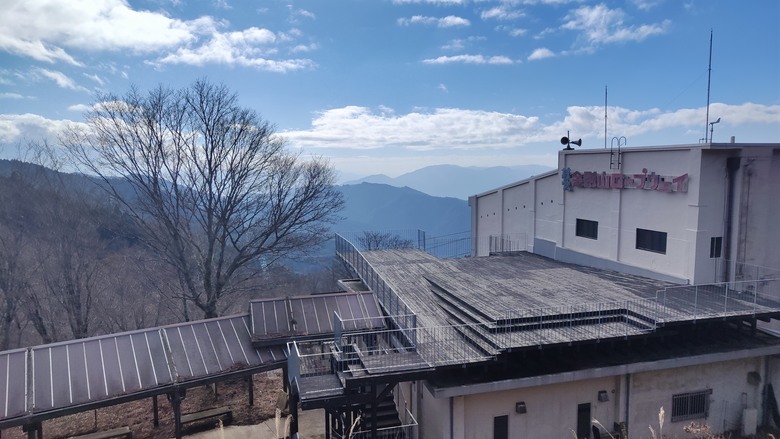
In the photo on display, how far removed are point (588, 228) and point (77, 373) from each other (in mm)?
20185

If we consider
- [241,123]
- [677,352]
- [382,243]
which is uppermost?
[241,123]

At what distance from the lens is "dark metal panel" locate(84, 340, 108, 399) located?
1174 cm

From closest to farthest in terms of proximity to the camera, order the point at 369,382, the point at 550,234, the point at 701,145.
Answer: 1. the point at 369,382
2. the point at 701,145
3. the point at 550,234

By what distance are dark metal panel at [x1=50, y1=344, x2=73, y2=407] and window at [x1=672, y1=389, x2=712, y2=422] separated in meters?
16.9

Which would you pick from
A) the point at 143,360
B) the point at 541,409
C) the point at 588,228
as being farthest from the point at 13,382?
the point at 588,228

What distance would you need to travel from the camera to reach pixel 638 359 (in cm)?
1277

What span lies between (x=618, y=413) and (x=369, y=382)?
7756 mm

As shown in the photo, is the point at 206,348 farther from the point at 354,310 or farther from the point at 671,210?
the point at 671,210

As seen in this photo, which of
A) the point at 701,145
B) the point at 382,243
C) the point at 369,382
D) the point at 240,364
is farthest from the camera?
the point at 382,243

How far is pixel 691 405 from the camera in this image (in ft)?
45.1

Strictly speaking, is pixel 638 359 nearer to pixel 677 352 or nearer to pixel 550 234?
pixel 677 352

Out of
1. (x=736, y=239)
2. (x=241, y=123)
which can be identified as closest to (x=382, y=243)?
(x=241, y=123)

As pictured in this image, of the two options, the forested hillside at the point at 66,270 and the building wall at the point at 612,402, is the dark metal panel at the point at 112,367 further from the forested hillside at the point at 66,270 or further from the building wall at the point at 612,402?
the forested hillside at the point at 66,270

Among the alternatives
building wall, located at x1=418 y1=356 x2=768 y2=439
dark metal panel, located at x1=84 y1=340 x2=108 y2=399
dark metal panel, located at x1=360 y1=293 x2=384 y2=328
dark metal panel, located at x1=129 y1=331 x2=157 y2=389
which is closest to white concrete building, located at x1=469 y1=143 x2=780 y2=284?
building wall, located at x1=418 y1=356 x2=768 y2=439
